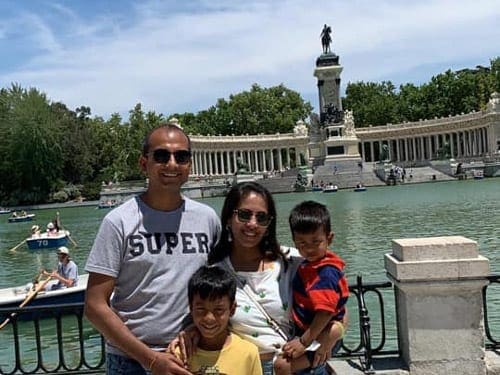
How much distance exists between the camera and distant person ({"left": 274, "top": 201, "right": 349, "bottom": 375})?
3941mm

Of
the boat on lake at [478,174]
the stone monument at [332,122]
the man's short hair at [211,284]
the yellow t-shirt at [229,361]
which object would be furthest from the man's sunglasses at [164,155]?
the stone monument at [332,122]

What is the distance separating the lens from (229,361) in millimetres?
3662

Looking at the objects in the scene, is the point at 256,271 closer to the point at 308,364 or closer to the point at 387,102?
the point at 308,364

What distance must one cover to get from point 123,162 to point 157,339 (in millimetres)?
93789

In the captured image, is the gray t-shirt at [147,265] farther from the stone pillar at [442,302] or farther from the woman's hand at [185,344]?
the stone pillar at [442,302]

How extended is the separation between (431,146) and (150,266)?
100 m

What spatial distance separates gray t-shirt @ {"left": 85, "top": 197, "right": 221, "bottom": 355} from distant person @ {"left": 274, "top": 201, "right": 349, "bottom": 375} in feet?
2.20

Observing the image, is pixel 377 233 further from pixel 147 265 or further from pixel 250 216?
pixel 147 265

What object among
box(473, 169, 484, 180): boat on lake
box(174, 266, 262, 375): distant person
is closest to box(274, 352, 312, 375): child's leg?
box(174, 266, 262, 375): distant person

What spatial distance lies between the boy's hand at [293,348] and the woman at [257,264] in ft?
0.14

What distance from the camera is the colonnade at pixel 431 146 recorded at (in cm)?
9388

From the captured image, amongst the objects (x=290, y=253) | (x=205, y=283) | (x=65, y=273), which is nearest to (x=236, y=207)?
(x=290, y=253)

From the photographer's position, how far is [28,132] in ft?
273

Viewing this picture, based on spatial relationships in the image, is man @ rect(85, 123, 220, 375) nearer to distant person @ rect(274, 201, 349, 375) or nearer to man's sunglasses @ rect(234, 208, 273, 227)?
man's sunglasses @ rect(234, 208, 273, 227)
